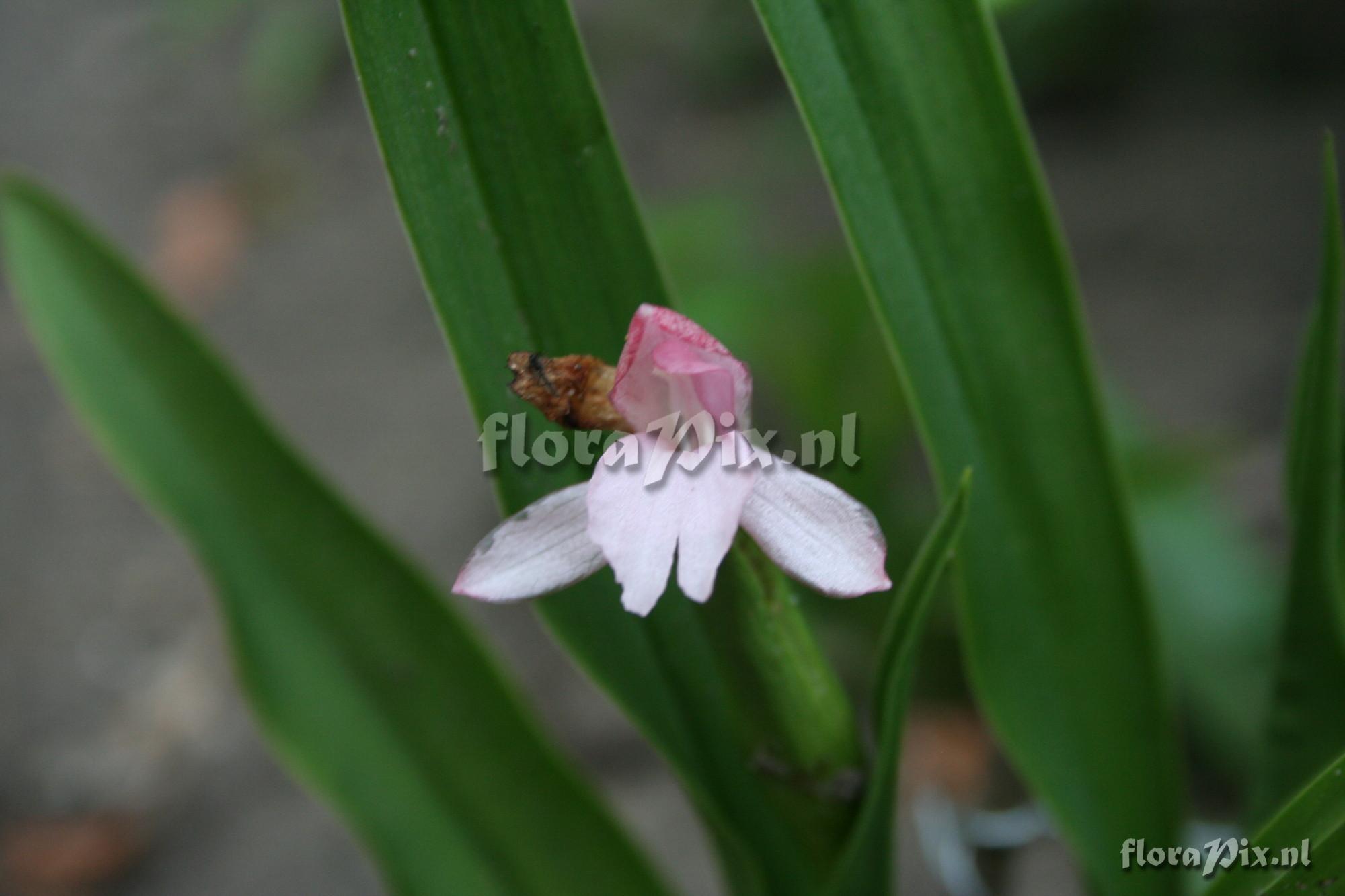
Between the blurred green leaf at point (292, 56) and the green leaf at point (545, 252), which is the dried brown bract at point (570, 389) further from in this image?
the blurred green leaf at point (292, 56)

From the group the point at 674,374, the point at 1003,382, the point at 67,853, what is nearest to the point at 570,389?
the point at 674,374

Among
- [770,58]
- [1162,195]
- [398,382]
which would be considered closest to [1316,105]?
[1162,195]

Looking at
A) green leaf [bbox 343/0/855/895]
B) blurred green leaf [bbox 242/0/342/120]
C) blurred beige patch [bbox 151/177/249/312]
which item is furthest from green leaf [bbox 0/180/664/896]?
blurred green leaf [bbox 242/0/342/120]

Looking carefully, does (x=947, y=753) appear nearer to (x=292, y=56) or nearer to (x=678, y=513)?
(x=678, y=513)

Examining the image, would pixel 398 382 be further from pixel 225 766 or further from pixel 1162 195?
pixel 1162 195

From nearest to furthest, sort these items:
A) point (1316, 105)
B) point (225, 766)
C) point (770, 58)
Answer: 1. point (225, 766)
2. point (1316, 105)
3. point (770, 58)

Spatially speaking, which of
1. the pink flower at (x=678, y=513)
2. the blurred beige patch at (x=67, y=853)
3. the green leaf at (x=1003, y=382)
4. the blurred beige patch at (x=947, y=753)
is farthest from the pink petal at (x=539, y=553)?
the blurred beige patch at (x=67, y=853)

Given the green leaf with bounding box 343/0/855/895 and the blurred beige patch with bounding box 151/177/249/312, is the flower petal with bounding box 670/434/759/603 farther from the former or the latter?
the blurred beige patch with bounding box 151/177/249/312
